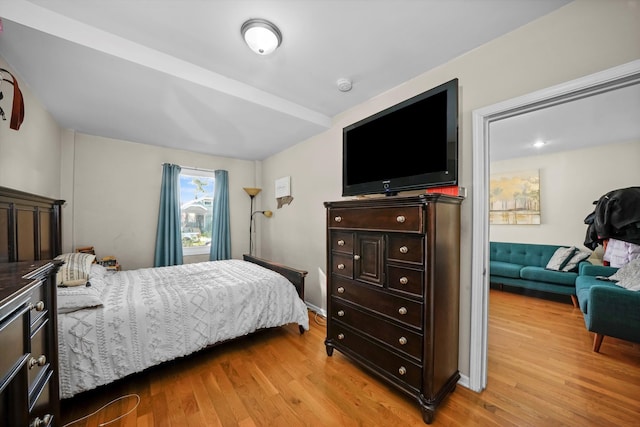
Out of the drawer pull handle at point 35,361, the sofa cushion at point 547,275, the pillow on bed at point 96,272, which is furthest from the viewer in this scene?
the sofa cushion at point 547,275

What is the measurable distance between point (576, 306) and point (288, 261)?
413 centimetres

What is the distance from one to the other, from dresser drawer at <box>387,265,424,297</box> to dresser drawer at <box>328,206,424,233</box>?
0.28 meters

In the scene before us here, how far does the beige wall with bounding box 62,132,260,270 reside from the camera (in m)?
3.10

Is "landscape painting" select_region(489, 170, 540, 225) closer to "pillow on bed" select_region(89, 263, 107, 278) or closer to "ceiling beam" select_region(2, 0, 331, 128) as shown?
"ceiling beam" select_region(2, 0, 331, 128)

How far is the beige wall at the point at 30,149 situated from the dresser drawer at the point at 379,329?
2.66 meters

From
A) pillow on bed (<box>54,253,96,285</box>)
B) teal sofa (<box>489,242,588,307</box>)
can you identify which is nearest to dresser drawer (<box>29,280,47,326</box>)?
pillow on bed (<box>54,253,96,285</box>)

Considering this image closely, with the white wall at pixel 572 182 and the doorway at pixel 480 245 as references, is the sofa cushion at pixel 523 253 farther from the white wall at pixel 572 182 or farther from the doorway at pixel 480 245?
the doorway at pixel 480 245

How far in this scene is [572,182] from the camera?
143 inches

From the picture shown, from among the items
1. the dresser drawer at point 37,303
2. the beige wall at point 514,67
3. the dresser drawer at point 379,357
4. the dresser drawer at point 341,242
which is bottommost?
the dresser drawer at point 379,357

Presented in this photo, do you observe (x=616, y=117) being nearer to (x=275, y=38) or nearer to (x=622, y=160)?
(x=622, y=160)

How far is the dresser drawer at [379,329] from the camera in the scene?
1602 millimetres

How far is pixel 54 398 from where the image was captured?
1262mm

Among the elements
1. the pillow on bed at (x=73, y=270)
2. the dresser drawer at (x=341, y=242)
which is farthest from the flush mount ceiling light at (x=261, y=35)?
the pillow on bed at (x=73, y=270)

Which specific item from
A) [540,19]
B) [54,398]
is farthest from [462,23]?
[54,398]
